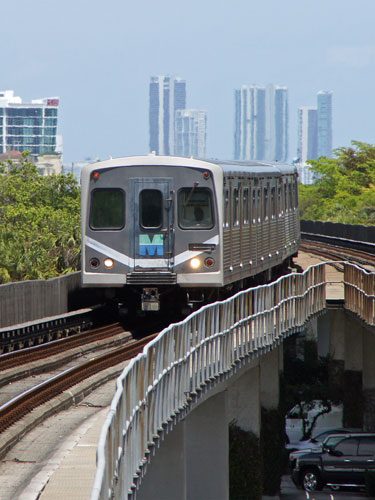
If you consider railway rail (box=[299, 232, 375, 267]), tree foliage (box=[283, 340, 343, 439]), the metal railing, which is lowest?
tree foliage (box=[283, 340, 343, 439])

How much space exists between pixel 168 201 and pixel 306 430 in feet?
107

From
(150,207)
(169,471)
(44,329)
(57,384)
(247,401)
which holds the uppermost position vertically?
(150,207)

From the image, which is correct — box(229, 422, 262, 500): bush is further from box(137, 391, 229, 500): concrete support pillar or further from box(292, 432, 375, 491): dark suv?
box(137, 391, 229, 500): concrete support pillar

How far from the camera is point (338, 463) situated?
3691 cm

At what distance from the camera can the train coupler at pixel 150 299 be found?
22.6m

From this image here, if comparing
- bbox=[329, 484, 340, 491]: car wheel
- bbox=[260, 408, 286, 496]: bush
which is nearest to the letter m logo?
bbox=[260, 408, 286, 496]: bush

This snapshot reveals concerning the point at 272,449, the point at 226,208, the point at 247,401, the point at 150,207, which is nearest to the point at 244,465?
the point at 247,401

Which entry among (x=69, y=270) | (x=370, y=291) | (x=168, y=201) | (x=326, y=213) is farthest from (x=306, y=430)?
(x=326, y=213)

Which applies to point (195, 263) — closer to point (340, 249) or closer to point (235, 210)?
point (235, 210)

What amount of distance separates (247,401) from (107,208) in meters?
10.7

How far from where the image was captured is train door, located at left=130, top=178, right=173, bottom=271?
22109 mm

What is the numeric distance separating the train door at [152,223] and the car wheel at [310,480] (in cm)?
1701

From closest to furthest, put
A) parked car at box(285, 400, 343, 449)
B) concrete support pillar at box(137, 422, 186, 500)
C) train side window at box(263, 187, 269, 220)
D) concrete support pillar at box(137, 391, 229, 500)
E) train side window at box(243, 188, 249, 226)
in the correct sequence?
concrete support pillar at box(137, 422, 186, 500) < concrete support pillar at box(137, 391, 229, 500) < train side window at box(243, 188, 249, 226) < train side window at box(263, 187, 269, 220) < parked car at box(285, 400, 343, 449)

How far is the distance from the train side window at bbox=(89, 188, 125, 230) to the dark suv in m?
16.6
